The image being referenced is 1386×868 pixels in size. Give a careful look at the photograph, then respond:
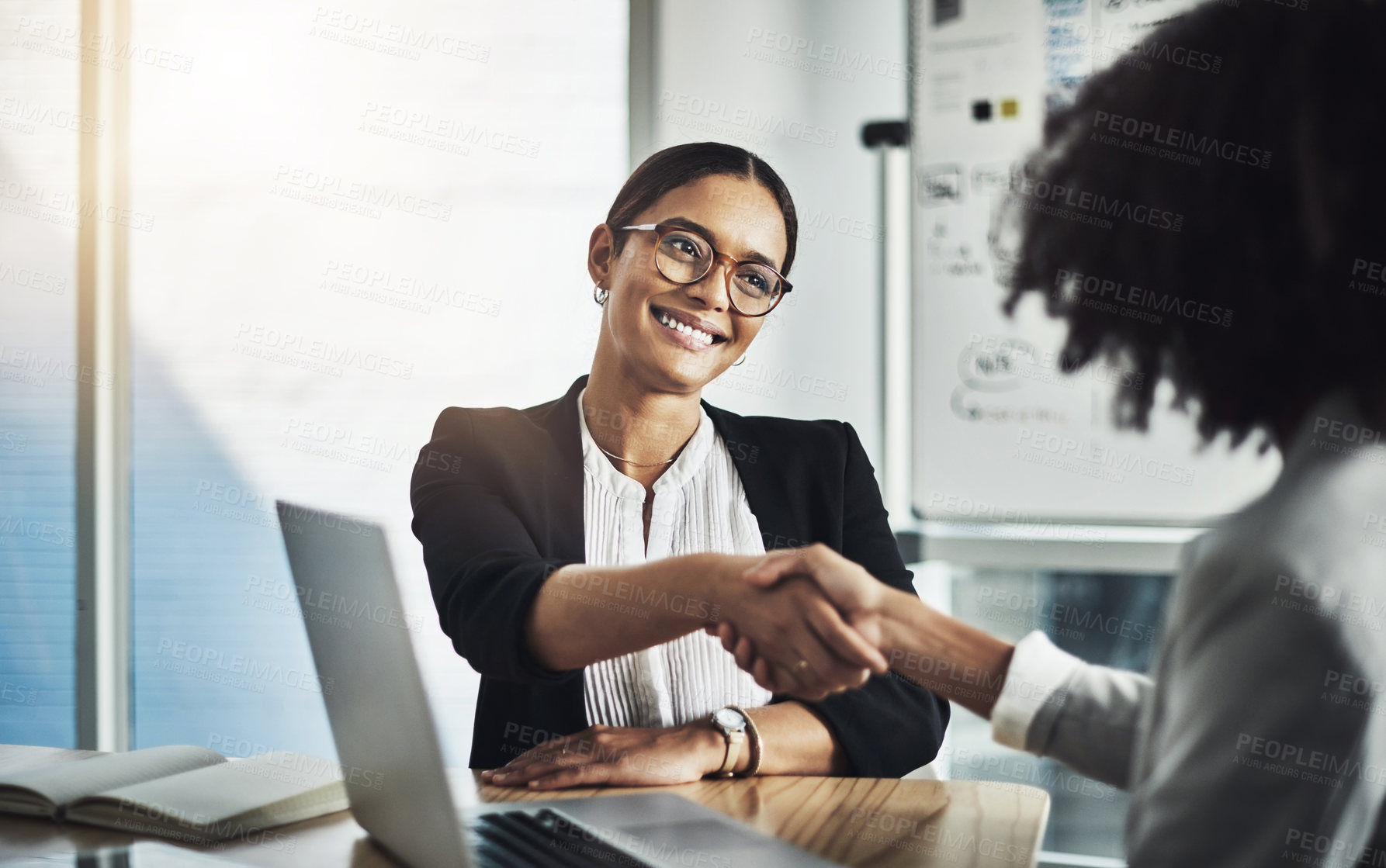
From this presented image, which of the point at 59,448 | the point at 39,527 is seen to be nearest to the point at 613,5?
the point at 59,448

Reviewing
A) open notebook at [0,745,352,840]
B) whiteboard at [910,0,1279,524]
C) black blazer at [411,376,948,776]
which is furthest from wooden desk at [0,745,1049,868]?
whiteboard at [910,0,1279,524]

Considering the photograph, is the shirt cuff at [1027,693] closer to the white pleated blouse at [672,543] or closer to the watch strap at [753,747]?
the watch strap at [753,747]

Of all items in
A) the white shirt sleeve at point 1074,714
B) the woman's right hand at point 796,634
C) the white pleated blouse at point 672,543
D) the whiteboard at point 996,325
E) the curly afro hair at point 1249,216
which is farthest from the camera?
the whiteboard at point 996,325

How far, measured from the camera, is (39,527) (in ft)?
7.79

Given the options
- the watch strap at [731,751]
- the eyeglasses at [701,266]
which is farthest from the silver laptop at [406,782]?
the eyeglasses at [701,266]

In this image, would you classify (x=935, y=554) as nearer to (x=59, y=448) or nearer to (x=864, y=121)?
(x=864, y=121)

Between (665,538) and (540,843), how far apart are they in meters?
0.63

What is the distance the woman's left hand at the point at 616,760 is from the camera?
92 centimetres

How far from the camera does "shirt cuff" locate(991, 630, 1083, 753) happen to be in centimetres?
72

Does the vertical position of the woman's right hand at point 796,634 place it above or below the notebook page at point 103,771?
above

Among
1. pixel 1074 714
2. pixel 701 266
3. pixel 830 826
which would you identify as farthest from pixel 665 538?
pixel 1074 714

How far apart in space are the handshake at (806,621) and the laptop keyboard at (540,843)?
0.27m

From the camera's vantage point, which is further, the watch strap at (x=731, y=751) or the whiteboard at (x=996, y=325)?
the whiteboard at (x=996, y=325)

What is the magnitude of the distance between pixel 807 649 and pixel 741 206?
66 centimetres
